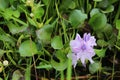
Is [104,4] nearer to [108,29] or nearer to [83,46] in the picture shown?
[108,29]

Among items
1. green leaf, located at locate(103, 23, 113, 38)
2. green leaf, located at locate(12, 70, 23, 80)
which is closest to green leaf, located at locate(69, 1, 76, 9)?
green leaf, located at locate(103, 23, 113, 38)

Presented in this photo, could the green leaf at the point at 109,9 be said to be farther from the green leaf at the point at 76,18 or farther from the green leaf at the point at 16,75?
the green leaf at the point at 16,75

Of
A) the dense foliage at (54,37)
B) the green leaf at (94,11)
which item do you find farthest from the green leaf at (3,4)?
the green leaf at (94,11)

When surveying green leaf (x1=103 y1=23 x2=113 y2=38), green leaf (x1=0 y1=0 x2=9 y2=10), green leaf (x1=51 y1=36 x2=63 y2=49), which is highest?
green leaf (x1=0 y1=0 x2=9 y2=10)

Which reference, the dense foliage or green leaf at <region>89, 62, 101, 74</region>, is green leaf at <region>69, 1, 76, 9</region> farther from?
green leaf at <region>89, 62, 101, 74</region>

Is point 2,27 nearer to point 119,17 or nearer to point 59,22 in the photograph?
point 59,22

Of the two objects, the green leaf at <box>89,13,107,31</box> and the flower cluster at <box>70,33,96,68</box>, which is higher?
the green leaf at <box>89,13,107,31</box>

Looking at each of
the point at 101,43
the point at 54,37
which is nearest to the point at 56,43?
the point at 54,37
